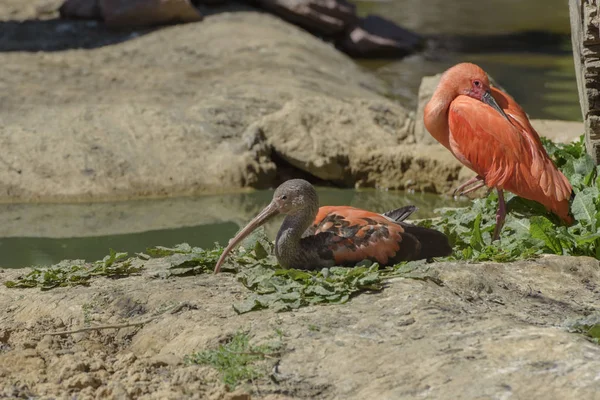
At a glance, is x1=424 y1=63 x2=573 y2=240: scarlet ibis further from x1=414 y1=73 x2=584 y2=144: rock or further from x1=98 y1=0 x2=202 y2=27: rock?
x1=98 y1=0 x2=202 y2=27: rock

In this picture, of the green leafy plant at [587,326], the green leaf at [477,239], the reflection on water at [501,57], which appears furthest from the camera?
the reflection on water at [501,57]

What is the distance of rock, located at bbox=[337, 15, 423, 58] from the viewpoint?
17.1 metres

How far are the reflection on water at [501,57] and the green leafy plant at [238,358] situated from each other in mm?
9010

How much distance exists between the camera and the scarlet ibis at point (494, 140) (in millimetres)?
6309

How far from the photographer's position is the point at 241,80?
41.6ft

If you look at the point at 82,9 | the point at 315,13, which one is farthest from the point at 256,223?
the point at 315,13

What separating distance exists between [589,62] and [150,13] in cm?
987

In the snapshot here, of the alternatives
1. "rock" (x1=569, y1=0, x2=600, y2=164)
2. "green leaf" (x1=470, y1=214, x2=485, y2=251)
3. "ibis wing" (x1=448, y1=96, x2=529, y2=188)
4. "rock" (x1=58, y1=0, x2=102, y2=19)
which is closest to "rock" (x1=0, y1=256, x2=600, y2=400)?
"green leaf" (x1=470, y1=214, x2=485, y2=251)

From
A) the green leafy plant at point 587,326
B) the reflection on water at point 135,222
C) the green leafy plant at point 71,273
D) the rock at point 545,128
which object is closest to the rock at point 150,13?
the rock at point 545,128

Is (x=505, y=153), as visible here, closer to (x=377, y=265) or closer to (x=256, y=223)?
(x=377, y=265)

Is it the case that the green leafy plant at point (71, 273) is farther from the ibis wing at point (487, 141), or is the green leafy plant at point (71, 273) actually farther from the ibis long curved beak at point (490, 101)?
the ibis long curved beak at point (490, 101)

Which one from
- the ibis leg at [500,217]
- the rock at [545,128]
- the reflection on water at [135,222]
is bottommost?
the reflection on water at [135,222]

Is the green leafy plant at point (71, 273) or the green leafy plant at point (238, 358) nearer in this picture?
the green leafy plant at point (238, 358)

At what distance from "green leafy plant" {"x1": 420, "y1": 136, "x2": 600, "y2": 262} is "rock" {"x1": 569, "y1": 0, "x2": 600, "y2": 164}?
0.17m
